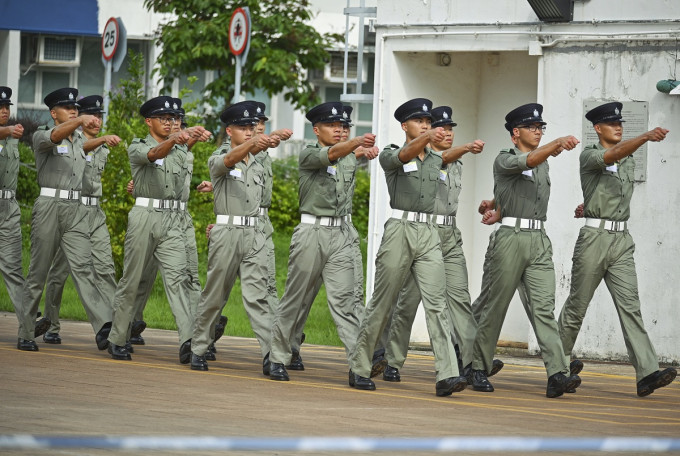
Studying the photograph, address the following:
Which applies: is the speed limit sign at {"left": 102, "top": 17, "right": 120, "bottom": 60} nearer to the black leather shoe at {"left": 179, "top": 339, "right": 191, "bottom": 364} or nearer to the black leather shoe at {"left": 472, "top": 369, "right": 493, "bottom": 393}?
the black leather shoe at {"left": 179, "top": 339, "right": 191, "bottom": 364}

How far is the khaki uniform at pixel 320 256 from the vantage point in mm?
11266

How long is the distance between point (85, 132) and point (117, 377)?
3.87 metres

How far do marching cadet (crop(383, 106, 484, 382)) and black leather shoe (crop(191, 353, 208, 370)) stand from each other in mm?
1456

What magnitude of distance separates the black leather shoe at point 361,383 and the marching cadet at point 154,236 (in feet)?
6.29

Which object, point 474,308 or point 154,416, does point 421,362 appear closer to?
point 474,308

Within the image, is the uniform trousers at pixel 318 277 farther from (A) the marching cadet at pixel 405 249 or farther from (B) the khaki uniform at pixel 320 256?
(A) the marching cadet at pixel 405 249

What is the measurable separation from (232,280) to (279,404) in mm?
2562

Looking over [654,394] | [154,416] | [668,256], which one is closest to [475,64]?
[668,256]

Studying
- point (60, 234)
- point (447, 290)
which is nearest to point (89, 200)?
point (60, 234)

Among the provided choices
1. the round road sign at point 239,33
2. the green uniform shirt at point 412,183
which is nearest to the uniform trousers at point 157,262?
the green uniform shirt at point 412,183

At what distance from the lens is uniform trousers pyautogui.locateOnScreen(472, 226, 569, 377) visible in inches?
434

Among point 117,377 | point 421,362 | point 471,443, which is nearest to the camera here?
point 471,443

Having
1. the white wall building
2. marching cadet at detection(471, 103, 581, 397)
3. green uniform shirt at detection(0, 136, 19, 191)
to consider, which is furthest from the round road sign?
marching cadet at detection(471, 103, 581, 397)

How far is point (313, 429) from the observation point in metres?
8.23
